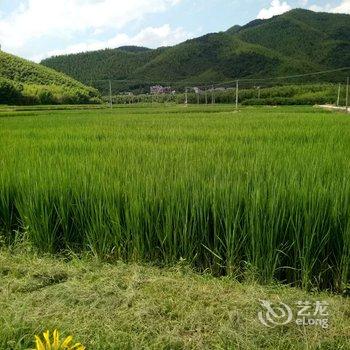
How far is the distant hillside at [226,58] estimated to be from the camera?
255 feet

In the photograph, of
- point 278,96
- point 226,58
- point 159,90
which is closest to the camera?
point 278,96

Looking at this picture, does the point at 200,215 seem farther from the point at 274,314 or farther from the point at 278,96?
the point at 278,96

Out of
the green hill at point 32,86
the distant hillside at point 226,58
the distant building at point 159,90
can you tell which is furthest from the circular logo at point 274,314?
the distant building at point 159,90

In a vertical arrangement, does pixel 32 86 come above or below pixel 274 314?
above

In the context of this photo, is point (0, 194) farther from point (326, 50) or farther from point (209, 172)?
point (326, 50)

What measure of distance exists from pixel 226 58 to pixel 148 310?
281 feet

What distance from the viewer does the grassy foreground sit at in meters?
1.89

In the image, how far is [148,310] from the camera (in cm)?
210

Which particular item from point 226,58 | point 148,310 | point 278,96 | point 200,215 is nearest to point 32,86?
point 278,96

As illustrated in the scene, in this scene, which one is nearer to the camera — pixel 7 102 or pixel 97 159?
pixel 97 159

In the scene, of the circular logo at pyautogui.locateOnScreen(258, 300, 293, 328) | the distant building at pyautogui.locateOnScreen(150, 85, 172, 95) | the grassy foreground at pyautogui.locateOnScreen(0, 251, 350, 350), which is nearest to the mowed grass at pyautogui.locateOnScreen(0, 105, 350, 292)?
the grassy foreground at pyautogui.locateOnScreen(0, 251, 350, 350)

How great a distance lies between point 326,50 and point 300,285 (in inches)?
3526

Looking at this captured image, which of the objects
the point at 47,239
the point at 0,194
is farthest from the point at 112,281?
the point at 0,194

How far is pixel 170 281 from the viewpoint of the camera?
7.82ft
